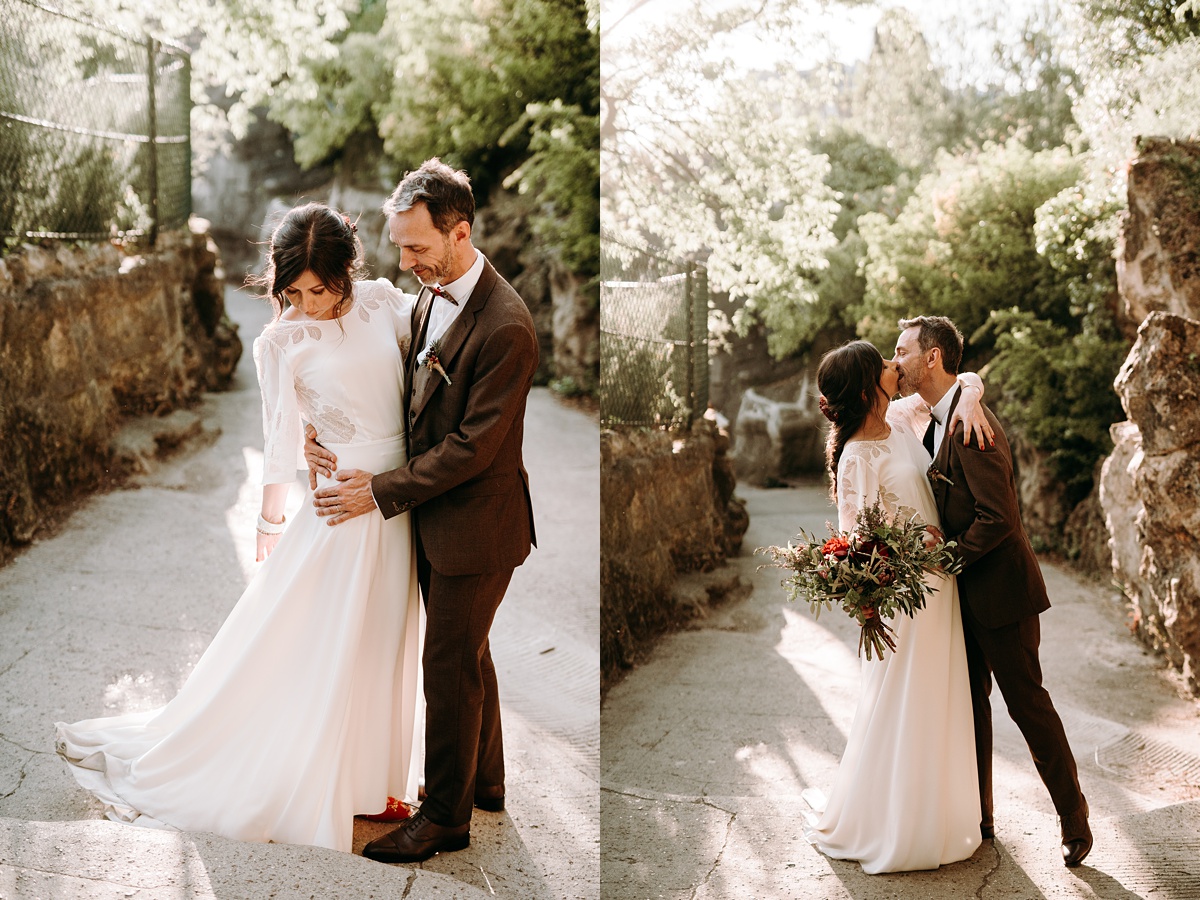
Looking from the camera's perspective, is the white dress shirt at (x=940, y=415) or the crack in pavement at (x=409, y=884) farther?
the white dress shirt at (x=940, y=415)

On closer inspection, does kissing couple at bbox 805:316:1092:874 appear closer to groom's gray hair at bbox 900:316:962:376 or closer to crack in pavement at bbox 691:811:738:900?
groom's gray hair at bbox 900:316:962:376

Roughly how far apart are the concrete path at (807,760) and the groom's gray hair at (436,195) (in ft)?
4.73

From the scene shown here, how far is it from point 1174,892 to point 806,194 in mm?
2468

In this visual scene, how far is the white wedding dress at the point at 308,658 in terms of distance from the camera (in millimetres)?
3031

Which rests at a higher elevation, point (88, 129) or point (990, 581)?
point (88, 129)

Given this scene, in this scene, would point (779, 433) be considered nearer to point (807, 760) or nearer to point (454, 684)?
point (807, 760)

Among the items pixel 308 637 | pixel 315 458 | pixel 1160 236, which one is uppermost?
pixel 1160 236

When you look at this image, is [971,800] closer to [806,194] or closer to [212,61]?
[806,194]

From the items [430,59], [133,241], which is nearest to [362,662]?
[133,241]

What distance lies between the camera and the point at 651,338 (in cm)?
424

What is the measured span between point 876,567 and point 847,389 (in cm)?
50

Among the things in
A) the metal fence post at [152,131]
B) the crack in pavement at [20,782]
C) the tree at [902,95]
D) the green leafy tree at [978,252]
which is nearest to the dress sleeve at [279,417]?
the crack in pavement at [20,782]

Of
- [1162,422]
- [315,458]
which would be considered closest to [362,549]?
[315,458]

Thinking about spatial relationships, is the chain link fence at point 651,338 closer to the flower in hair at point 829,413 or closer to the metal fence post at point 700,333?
the metal fence post at point 700,333
